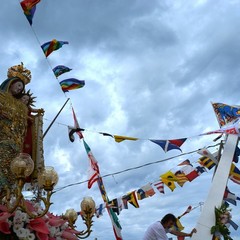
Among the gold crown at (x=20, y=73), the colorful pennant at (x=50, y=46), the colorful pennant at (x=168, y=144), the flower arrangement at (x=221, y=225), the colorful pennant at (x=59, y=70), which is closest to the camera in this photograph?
the gold crown at (x=20, y=73)

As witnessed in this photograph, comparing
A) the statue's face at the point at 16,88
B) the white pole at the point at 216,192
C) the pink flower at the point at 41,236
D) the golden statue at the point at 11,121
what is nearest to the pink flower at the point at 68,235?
the pink flower at the point at 41,236

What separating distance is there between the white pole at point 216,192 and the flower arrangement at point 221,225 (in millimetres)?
126

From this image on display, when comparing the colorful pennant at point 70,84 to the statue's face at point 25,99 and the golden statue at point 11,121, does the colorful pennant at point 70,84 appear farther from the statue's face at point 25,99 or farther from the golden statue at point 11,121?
the statue's face at point 25,99

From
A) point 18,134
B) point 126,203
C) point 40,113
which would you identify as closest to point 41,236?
point 18,134

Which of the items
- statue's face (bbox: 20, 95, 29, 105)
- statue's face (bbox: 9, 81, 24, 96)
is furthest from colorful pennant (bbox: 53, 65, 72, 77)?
statue's face (bbox: 9, 81, 24, 96)

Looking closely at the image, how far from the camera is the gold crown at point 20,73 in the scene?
6.11 metres

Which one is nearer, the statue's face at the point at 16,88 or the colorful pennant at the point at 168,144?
the statue's face at the point at 16,88

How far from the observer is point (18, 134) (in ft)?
17.1

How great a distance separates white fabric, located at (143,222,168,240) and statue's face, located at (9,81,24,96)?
8.99 feet

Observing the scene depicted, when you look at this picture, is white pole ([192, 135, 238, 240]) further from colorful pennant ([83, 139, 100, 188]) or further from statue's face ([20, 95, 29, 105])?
statue's face ([20, 95, 29, 105])

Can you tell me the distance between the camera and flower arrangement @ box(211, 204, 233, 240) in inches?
407

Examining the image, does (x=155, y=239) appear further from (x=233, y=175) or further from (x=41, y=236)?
(x=233, y=175)

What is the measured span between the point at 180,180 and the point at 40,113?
607cm

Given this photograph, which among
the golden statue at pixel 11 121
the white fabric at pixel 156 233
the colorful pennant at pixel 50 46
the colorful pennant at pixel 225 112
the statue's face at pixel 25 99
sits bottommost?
the white fabric at pixel 156 233
